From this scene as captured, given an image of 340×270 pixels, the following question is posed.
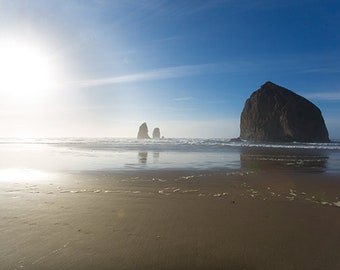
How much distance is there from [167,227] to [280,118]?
108573 mm

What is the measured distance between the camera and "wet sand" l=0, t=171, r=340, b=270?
13.8ft

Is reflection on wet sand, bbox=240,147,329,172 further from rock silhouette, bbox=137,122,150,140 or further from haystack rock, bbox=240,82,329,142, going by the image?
rock silhouette, bbox=137,122,150,140

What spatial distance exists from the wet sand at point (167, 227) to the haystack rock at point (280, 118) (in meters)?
97.1

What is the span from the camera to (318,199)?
332 inches

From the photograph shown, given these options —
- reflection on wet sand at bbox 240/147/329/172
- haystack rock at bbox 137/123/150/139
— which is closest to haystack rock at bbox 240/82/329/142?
reflection on wet sand at bbox 240/147/329/172

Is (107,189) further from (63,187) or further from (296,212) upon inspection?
(296,212)

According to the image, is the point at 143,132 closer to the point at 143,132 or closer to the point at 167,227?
the point at 143,132

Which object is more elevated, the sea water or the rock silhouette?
the rock silhouette

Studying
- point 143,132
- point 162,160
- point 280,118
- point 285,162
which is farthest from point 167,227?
point 143,132

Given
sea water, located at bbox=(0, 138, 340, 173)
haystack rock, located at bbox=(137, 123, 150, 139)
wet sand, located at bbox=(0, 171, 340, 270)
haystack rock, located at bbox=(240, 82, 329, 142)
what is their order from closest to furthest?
wet sand, located at bbox=(0, 171, 340, 270) → sea water, located at bbox=(0, 138, 340, 173) → haystack rock, located at bbox=(240, 82, 329, 142) → haystack rock, located at bbox=(137, 123, 150, 139)

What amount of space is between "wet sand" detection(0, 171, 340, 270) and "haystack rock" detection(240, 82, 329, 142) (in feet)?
319

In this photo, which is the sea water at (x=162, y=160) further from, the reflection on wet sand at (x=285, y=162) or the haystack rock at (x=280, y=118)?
the haystack rock at (x=280, y=118)

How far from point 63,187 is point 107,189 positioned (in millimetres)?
1573

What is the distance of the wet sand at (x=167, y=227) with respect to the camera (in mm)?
4199
